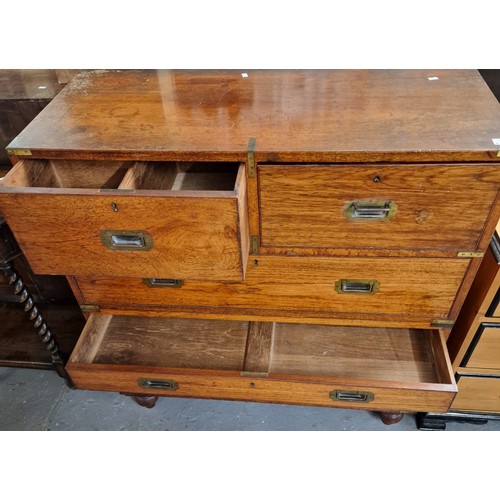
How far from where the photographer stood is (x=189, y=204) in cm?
92

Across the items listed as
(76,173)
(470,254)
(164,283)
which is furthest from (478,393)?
(76,173)

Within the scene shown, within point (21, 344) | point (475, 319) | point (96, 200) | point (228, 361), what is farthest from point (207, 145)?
point (21, 344)

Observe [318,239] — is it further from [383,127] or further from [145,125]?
[145,125]

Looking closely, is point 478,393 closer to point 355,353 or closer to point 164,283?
point 355,353

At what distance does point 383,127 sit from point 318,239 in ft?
0.95

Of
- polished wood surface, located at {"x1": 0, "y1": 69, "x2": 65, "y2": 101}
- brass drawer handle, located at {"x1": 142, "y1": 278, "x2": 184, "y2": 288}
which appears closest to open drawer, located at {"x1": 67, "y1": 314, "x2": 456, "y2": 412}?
brass drawer handle, located at {"x1": 142, "y1": 278, "x2": 184, "y2": 288}

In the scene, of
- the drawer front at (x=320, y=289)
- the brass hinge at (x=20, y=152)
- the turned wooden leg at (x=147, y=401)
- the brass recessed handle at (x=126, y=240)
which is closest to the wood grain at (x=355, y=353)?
the drawer front at (x=320, y=289)

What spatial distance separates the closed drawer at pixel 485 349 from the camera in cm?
125

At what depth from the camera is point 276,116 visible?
1.06 m

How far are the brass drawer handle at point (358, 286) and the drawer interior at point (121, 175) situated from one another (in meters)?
0.38

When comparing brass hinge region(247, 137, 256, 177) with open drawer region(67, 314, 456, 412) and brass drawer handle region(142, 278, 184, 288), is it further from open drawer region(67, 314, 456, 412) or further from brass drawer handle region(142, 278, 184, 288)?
open drawer region(67, 314, 456, 412)

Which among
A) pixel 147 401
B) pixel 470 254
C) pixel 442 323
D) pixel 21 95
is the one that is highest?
pixel 21 95

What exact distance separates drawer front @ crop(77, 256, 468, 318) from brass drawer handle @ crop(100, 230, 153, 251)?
229 mm

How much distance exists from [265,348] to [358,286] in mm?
359
